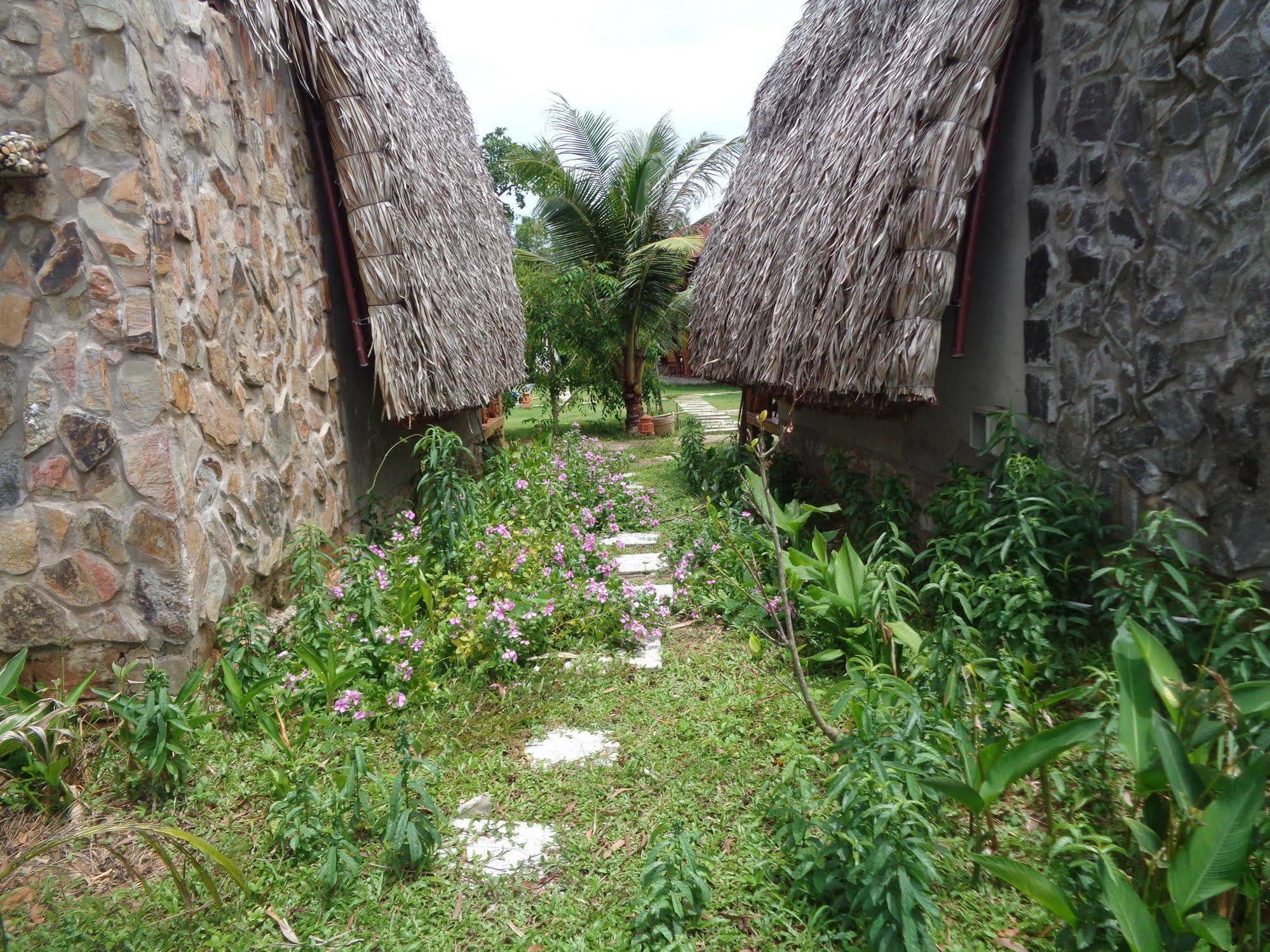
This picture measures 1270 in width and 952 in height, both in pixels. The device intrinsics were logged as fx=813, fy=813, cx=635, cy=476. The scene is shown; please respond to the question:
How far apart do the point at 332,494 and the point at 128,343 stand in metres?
1.56

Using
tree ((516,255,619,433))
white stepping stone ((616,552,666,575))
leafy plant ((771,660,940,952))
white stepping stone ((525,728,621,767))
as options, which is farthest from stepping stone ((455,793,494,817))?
tree ((516,255,619,433))

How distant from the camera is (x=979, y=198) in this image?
11.7 feet

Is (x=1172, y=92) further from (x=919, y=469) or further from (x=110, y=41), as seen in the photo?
(x=110, y=41)

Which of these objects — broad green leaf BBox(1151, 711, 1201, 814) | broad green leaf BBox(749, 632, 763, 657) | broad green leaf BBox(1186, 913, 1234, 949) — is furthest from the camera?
broad green leaf BBox(749, 632, 763, 657)

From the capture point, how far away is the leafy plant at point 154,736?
2.35m

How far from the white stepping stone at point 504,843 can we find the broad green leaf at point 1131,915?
4.31ft

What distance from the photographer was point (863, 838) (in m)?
1.82

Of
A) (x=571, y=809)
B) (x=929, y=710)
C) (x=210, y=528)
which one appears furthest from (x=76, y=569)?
(x=929, y=710)

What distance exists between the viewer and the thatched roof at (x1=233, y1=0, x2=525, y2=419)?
12.7 ft

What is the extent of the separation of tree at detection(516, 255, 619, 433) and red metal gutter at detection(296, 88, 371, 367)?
5.67 meters

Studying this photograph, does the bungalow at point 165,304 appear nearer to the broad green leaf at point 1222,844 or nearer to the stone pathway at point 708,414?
the broad green leaf at point 1222,844

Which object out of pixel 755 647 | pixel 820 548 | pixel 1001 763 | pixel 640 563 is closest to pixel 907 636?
pixel 755 647

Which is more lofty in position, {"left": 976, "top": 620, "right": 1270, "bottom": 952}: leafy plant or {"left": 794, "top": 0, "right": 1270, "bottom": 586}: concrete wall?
{"left": 794, "top": 0, "right": 1270, "bottom": 586}: concrete wall

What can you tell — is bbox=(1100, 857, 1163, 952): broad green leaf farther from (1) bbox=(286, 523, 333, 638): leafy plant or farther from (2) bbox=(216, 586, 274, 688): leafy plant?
(1) bbox=(286, 523, 333, 638): leafy plant
